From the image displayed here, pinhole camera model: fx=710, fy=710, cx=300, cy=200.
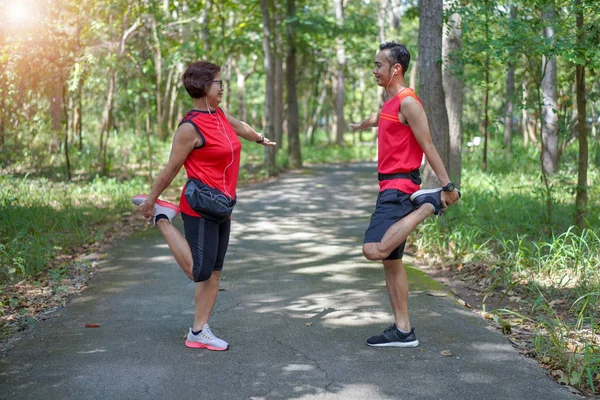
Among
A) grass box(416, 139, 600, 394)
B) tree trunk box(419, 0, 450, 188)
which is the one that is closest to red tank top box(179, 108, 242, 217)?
grass box(416, 139, 600, 394)

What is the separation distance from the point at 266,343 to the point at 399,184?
62.1 inches

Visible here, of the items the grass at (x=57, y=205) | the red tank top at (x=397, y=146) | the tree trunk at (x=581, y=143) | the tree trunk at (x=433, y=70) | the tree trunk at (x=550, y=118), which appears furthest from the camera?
the tree trunk at (x=550, y=118)

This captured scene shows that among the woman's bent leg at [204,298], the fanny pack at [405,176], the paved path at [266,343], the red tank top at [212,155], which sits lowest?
the paved path at [266,343]

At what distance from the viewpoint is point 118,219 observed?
1125cm

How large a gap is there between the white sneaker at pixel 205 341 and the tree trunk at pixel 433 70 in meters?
4.91

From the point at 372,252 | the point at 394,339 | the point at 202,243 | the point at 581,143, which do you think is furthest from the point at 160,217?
the point at 581,143

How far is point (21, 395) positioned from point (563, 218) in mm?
7657

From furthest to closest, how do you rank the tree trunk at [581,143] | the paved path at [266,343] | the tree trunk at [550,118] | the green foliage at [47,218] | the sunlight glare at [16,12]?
the tree trunk at [550,118], the sunlight glare at [16,12], the tree trunk at [581,143], the green foliage at [47,218], the paved path at [266,343]

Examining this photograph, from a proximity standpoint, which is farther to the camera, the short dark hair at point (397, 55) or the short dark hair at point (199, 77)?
the short dark hair at point (397, 55)

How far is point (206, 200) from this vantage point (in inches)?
Answer: 199

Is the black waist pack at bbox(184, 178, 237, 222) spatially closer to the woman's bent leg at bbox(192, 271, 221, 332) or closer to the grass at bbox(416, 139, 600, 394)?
the woman's bent leg at bbox(192, 271, 221, 332)

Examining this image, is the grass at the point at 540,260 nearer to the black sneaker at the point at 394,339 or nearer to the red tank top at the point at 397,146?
the black sneaker at the point at 394,339

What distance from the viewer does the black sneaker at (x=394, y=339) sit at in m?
5.29

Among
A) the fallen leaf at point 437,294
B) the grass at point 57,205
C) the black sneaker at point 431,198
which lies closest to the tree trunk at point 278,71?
the grass at point 57,205
